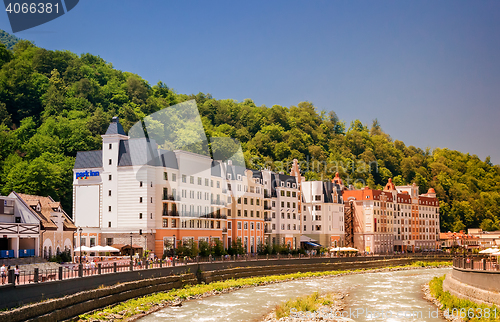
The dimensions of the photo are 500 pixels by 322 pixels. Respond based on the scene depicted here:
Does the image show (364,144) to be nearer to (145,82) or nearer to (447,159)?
(447,159)

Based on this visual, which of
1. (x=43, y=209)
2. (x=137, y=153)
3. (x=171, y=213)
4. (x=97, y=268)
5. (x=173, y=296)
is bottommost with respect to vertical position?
(x=173, y=296)

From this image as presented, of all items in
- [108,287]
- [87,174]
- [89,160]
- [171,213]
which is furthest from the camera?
[171,213]

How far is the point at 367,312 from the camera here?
4191 cm

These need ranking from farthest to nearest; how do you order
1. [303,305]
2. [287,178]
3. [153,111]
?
[153,111] < [287,178] < [303,305]

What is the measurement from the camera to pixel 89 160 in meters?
70.4

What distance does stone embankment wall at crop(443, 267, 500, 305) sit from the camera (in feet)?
109

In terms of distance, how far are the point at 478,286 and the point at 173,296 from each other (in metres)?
24.4

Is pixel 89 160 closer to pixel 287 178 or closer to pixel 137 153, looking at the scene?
pixel 137 153

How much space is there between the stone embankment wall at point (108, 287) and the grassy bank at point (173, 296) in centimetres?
67

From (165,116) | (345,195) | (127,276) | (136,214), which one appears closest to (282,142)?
(345,195)

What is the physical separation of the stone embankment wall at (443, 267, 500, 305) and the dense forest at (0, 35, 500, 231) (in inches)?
2308

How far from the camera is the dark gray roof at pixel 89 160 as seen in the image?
69938 millimetres

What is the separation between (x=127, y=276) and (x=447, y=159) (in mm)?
167706

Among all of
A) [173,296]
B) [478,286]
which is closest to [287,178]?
[173,296]
